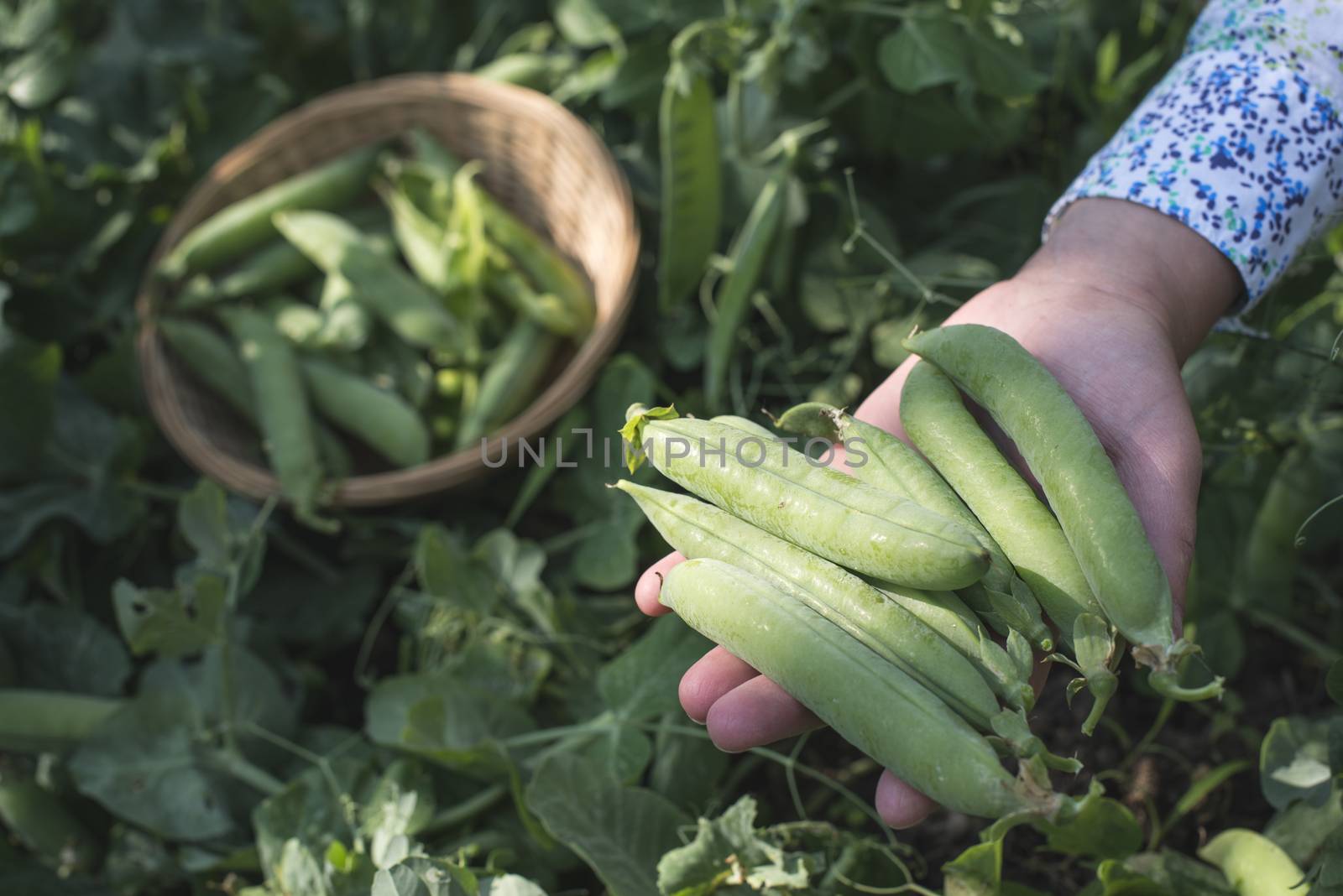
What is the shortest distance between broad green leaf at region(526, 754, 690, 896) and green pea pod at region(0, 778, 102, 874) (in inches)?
41.6

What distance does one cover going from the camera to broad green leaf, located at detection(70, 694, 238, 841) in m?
1.98

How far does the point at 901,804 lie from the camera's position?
118 cm

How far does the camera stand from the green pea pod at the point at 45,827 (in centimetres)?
205

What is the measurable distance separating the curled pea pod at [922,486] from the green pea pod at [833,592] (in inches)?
3.6

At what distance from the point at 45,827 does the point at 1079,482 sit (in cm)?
204

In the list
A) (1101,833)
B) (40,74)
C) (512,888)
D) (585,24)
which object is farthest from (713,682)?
(40,74)

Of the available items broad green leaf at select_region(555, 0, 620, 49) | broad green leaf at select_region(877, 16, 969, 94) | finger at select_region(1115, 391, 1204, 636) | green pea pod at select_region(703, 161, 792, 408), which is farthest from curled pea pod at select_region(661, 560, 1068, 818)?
broad green leaf at select_region(555, 0, 620, 49)

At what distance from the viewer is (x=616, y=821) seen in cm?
172

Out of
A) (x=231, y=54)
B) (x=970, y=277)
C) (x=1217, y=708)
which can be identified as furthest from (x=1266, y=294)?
(x=231, y=54)

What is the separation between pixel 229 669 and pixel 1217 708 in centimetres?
194

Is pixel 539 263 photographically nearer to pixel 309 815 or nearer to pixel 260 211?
pixel 260 211

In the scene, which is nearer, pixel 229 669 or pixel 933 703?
pixel 933 703

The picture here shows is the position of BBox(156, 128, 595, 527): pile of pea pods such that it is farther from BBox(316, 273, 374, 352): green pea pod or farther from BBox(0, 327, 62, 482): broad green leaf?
BBox(0, 327, 62, 482): broad green leaf

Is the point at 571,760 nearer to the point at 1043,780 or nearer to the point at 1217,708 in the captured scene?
the point at 1043,780
